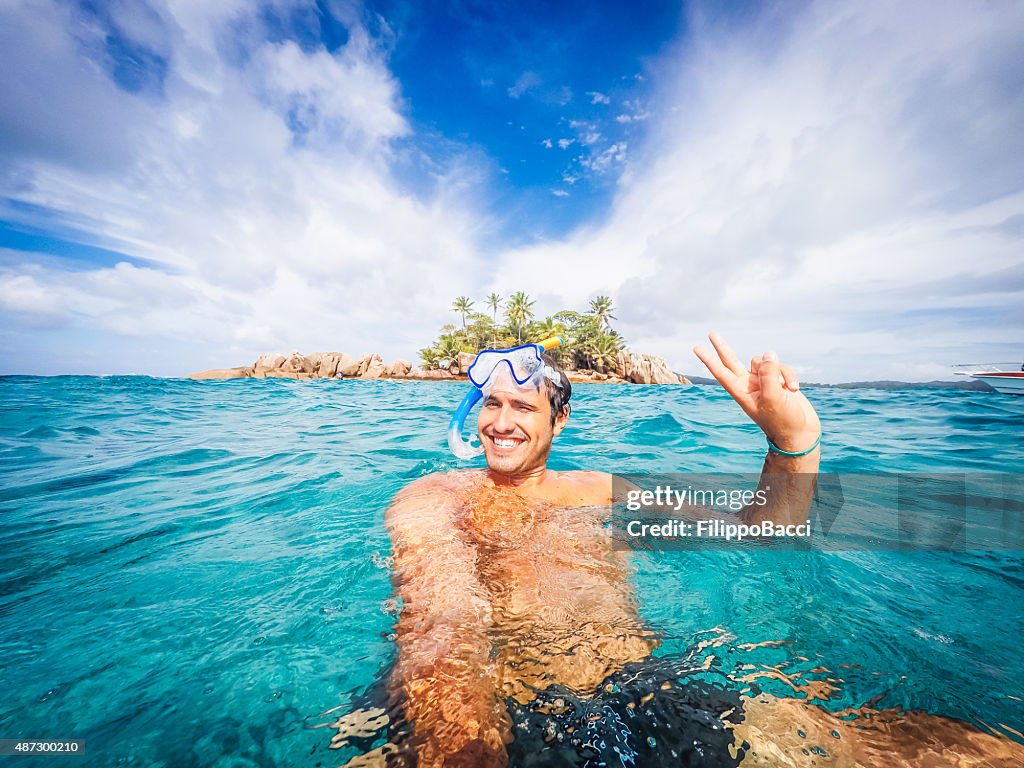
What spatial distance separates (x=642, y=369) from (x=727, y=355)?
48457 mm

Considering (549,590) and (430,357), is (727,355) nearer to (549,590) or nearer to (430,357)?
(549,590)

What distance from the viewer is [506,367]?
319cm

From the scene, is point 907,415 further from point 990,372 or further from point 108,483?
point 108,483

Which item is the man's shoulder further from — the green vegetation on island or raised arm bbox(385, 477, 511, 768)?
the green vegetation on island

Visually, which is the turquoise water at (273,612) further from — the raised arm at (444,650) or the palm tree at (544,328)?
the palm tree at (544,328)

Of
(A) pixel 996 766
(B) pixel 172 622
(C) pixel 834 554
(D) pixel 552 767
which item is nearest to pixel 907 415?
(C) pixel 834 554

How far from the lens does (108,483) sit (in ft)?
13.6

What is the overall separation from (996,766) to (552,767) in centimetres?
142

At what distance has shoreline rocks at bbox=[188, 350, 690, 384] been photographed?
46.0m

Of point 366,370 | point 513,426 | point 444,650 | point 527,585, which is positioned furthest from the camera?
point 366,370

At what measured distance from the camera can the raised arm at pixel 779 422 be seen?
2.06 metres

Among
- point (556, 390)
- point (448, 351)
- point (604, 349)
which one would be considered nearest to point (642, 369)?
point (604, 349)

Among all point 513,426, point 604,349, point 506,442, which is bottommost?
point 506,442

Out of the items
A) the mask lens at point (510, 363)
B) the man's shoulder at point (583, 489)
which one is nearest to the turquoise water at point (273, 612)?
the man's shoulder at point (583, 489)
